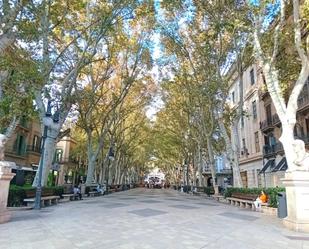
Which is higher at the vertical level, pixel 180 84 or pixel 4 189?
pixel 180 84

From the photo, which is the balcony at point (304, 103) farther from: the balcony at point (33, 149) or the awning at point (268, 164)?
the balcony at point (33, 149)

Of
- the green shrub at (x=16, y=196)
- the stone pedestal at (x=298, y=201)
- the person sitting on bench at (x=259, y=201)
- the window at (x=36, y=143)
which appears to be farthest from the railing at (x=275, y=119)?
the window at (x=36, y=143)

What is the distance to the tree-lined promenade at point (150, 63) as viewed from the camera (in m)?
11.1

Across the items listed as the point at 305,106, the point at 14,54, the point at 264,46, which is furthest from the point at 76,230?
the point at 305,106

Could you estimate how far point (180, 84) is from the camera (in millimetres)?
25969

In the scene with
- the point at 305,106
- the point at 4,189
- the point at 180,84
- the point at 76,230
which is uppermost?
the point at 180,84

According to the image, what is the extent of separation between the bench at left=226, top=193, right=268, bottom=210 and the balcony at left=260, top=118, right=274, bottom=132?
11.0m

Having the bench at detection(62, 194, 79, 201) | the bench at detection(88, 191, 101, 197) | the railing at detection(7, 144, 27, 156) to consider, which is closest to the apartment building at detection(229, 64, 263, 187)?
the bench at detection(88, 191, 101, 197)

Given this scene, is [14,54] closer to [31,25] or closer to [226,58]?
[31,25]

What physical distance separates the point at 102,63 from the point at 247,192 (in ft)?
48.8

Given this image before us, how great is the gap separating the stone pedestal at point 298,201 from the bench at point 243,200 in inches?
214

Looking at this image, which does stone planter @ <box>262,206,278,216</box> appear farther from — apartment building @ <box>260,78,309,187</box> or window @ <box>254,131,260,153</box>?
window @ <box>254,131,260,153</box>

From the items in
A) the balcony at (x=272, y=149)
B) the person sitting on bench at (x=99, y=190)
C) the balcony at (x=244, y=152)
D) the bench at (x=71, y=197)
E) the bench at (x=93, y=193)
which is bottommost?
the bench at (x=71, y=197)

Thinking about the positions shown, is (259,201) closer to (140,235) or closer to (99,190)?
(140,235)
